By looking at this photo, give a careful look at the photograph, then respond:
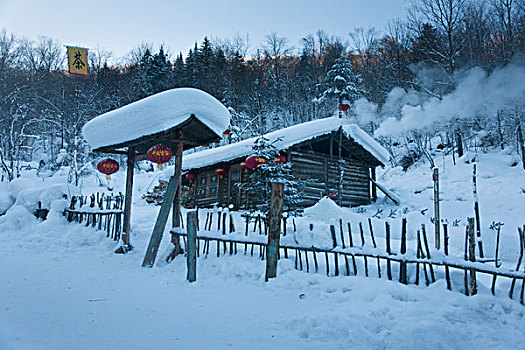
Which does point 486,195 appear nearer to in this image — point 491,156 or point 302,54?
point 491,156

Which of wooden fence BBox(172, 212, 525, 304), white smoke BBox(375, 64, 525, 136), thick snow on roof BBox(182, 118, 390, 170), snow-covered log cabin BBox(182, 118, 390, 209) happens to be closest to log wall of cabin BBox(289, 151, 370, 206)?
snow-covered log cabin BBox(182, 118, 390, 209)

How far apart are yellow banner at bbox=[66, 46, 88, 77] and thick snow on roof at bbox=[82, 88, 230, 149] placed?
891cm

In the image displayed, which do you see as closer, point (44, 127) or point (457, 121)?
point (457, 121)

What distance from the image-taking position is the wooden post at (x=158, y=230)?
680cm

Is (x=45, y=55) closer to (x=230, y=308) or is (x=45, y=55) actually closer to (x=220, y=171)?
(x=220, y=171)

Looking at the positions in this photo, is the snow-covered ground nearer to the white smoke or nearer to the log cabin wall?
the white smoke

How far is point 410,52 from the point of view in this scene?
22297 mm

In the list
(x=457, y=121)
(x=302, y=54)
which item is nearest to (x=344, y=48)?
(x=302, y=54)

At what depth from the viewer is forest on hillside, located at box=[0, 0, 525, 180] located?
1466 cm

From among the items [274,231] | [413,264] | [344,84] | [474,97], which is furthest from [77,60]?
[344,84]

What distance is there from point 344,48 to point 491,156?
1858cm

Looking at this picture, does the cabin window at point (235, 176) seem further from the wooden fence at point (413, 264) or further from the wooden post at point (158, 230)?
the wooden fence at point (413, 264)

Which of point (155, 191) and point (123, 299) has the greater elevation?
point (155, 191)

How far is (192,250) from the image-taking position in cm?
566
